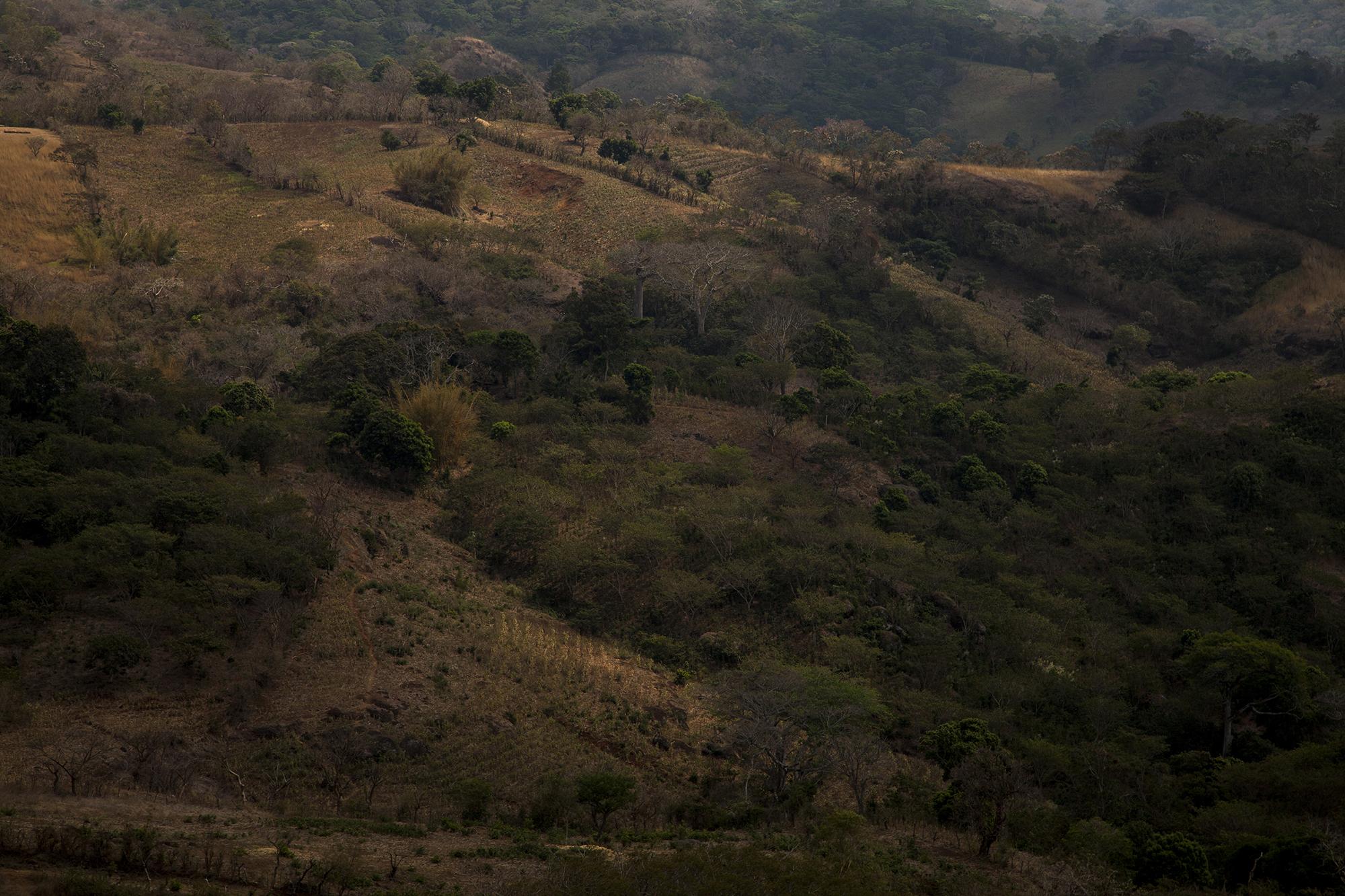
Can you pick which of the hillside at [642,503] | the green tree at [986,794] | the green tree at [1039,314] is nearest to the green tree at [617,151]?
the hillside at [642,503]

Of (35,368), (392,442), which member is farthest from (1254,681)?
(35,368)

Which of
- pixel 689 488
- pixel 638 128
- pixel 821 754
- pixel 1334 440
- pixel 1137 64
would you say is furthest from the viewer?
pixel 1137 64

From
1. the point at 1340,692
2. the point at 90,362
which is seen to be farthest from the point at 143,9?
the point at 1340,692

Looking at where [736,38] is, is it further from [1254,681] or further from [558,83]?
[1254,681]

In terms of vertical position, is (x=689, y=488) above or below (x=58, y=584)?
below

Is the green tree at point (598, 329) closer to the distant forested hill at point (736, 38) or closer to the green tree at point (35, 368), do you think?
the green tree at point (35, 368)

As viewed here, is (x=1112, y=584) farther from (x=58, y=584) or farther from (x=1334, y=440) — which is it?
(x=58, y=584)
